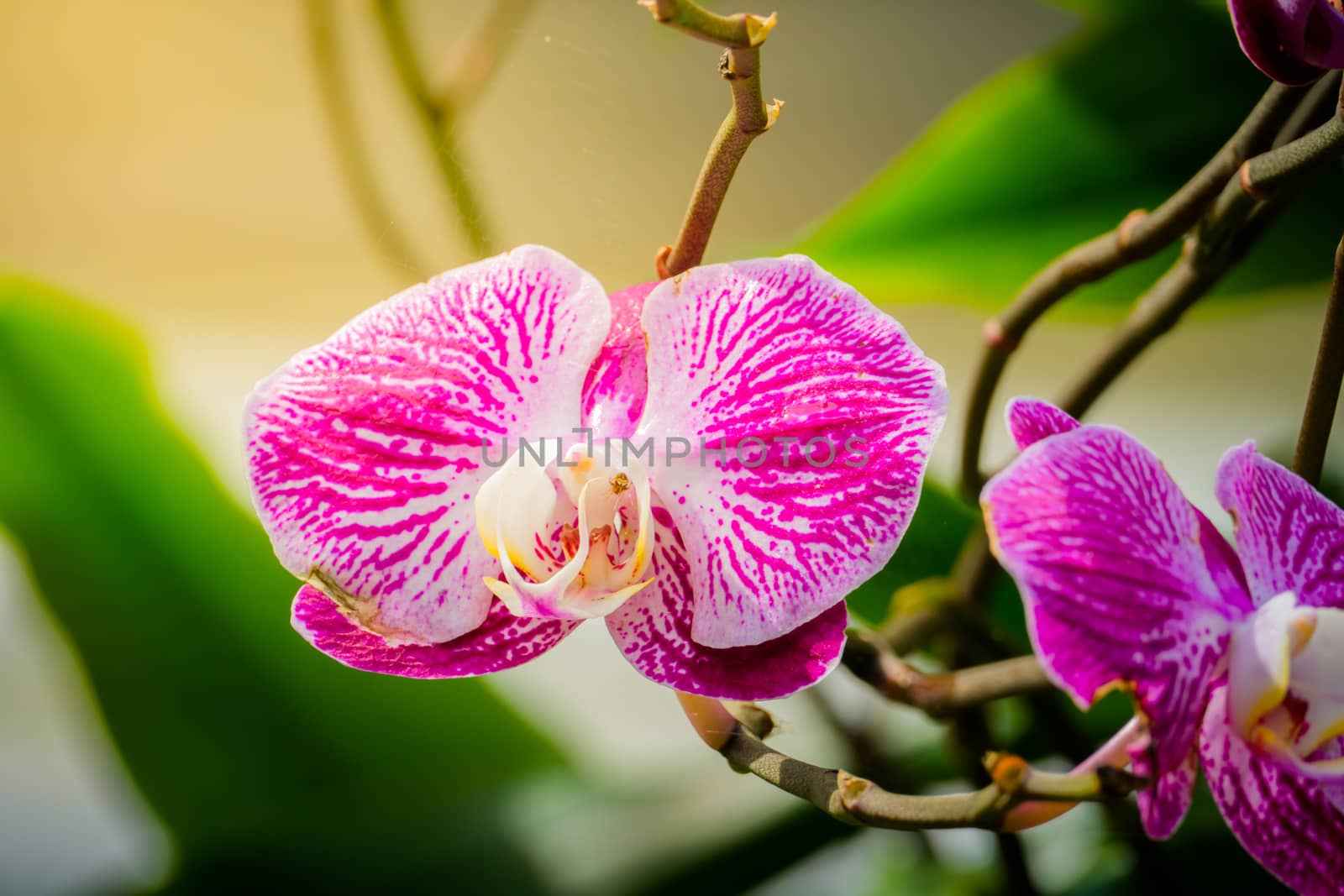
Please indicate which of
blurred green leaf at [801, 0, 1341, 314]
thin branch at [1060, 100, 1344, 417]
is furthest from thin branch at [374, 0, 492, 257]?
thin branch at [1060, 100, 1344, 417]

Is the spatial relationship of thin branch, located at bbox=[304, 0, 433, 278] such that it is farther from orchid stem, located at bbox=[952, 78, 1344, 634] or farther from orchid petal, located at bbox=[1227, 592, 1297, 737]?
orchid petal, located at bbox=[1227, 592, 1297, 737]

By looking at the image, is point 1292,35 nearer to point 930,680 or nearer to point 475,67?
point 930,680

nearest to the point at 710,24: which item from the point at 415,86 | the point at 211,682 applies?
the point at 415,86

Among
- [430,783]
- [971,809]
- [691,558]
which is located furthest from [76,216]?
[971,809]

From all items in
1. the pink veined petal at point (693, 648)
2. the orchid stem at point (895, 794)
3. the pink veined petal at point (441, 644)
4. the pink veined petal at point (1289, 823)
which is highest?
the pink veined petal at point (441, 644)

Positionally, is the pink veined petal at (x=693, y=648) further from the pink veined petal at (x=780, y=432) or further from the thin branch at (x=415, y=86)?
the thin branch at (x=415, y=86)

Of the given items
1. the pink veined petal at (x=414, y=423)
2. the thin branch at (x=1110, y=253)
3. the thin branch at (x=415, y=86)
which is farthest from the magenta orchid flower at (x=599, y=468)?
the thin branch at (x=415, y=86)

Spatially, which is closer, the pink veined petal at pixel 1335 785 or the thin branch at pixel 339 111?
the pink veined petal at pixel 1335 785
